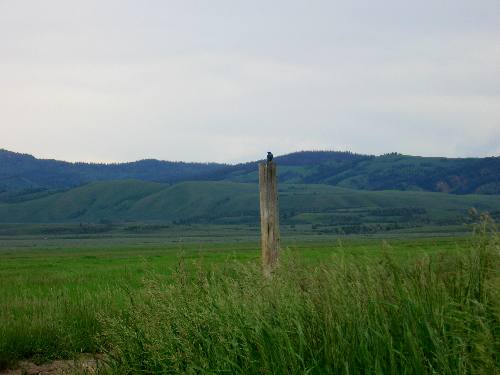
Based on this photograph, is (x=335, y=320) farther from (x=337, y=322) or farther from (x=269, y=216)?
(x=269, y=216)

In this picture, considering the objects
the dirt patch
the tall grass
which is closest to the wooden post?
the dirt patch

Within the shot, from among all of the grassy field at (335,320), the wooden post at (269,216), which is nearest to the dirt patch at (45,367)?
the grassy field at (335,320)

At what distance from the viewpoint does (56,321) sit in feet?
40.9

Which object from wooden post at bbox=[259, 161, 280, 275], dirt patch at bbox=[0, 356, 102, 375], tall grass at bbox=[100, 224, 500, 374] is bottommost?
dirt patch at bbox=[0, 356, 102, 375]

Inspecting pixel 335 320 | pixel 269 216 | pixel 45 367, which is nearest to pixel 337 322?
pixel 335 320

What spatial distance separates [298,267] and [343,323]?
6.46ft

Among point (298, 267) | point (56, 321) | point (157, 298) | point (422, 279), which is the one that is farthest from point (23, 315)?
point (422, 279)

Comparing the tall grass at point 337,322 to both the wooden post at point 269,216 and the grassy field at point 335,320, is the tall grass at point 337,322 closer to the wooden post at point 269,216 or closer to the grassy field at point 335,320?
the grassy field at point 335,320

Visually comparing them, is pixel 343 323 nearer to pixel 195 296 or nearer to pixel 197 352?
pixel 197 352

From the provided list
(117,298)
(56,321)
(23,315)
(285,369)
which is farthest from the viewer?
(117,298)

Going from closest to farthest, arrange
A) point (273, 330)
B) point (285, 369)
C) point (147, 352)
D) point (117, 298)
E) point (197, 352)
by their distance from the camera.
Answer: point (285, 369)
point (273, 330)
point (197, 352)
point (147, 352)
point (117, 298)

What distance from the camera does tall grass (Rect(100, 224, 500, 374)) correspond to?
6219mm

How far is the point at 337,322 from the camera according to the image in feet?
22.4

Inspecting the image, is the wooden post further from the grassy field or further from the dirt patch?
the grassy field
